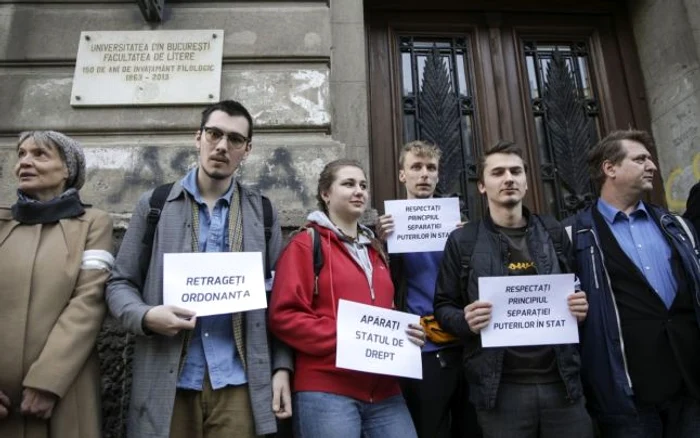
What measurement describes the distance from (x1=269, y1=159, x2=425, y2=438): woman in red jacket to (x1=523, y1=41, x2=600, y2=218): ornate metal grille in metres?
2.76

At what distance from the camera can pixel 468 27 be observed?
5172mm

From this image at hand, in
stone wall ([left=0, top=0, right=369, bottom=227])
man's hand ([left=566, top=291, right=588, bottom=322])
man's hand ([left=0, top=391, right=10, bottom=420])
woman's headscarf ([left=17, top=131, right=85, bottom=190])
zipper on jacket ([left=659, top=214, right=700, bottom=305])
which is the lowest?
man's hand ([left=0, top=391, right=10, bottom=420])

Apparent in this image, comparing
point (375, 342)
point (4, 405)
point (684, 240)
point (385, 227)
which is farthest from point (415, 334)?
point (4, 405)

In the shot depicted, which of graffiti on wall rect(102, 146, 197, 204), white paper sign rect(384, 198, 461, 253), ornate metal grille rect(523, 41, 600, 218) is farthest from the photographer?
ornate metal grille rect(523, 41, 600, 218)

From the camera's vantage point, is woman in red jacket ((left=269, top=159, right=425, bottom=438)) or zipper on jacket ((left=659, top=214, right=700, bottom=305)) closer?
woman in red jacket ((left=269, top=159, right=425, bottom=438))

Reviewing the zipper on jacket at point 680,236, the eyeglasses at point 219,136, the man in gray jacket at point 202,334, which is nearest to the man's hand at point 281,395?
the man in gray jacket at point 202,334

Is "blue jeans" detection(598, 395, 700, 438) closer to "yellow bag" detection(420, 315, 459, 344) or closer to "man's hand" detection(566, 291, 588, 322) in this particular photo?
"man's hand" detection(566, 291, 588, 322)

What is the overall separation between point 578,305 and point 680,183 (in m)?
3.13

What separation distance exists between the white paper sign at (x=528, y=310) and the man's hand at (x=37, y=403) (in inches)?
73.3

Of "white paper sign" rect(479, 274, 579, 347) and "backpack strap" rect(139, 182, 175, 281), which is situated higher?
"backpack strap" rect(139, 182, 175, 281)

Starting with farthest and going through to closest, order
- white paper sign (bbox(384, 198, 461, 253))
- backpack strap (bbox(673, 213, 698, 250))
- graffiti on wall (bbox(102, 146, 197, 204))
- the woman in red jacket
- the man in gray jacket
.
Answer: graffiti on wall (bbox(102, 146, 197, 204))
white paper sign (bbox(384, 198, 461, 253))
backpack strap (bbox(673, 213, 698, 250))
the woman in red jacket
the man in gray jacket

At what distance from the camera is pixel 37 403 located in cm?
202

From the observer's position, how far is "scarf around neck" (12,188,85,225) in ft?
7.79

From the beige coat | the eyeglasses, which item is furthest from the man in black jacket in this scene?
the beige coat
